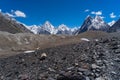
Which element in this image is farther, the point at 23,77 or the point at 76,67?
the point at 76,67

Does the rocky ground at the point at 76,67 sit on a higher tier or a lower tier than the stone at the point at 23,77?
higher

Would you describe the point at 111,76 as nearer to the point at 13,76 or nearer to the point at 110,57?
the point at 110,57

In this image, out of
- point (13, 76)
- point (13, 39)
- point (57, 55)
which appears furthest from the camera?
point (13, 39)

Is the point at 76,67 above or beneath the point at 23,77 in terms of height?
above

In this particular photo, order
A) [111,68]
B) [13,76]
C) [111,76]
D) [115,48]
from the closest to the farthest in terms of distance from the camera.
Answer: [111,76]
[111,68]
[13,76]
[115,48]

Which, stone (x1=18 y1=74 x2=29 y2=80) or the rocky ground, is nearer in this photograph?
the rocky ground

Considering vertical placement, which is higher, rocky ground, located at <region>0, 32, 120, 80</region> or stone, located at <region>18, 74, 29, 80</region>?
rocky ground, located at <region>0, 32, 120, 80</region>

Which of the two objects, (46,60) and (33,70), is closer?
(33,70)

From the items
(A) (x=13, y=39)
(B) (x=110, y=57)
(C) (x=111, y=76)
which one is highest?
(A) (x=13, y=39)

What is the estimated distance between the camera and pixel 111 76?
13.3m

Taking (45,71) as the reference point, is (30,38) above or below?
above

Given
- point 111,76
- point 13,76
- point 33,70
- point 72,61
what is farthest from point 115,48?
point 13,76

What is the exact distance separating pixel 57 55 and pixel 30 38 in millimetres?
159725

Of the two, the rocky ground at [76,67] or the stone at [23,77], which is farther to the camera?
the stone at [23,77]
